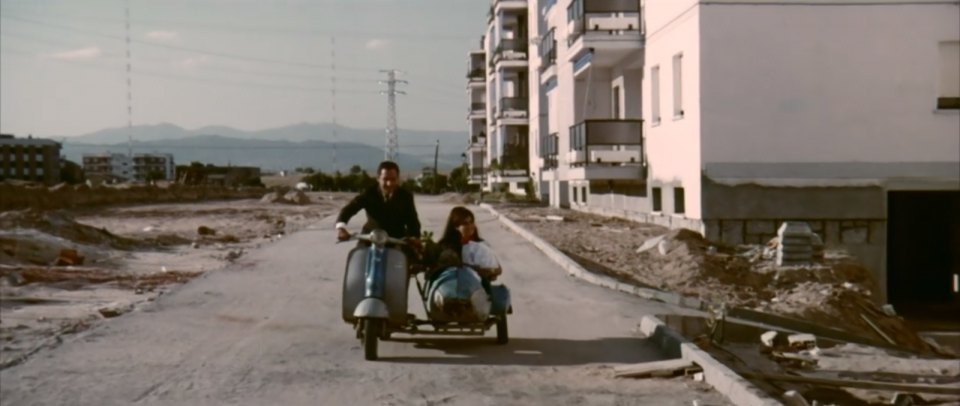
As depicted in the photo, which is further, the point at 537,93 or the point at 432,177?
the point at 432,177

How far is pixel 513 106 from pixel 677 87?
32.2 metres

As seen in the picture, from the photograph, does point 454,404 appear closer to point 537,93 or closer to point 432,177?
point 537,93

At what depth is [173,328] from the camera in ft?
36.0

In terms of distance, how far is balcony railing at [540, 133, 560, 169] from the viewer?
39.0m

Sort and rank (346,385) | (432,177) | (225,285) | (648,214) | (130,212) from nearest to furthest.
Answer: (346,385) < (225,285) < (648,214) < (130,212) < (432,177)

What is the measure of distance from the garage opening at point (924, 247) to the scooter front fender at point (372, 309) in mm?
15789

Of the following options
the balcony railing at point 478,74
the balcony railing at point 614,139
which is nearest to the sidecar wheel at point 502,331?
the balcony railing at point 614,139

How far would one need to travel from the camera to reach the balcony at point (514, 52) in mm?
55281

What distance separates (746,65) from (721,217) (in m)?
3.02

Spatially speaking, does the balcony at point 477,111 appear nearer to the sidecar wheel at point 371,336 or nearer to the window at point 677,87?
the window at point 677,87

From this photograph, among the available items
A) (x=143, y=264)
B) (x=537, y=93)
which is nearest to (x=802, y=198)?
(x=143, y=264)

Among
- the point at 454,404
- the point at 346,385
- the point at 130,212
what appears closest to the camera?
the point at 454,404

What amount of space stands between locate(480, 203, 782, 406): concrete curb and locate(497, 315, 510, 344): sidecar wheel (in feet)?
4.68

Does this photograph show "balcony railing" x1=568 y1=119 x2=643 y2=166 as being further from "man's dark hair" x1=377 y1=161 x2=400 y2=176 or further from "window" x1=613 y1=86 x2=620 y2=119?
"man's dark hair" x1=377 y1=161 x2=400 y2=176
